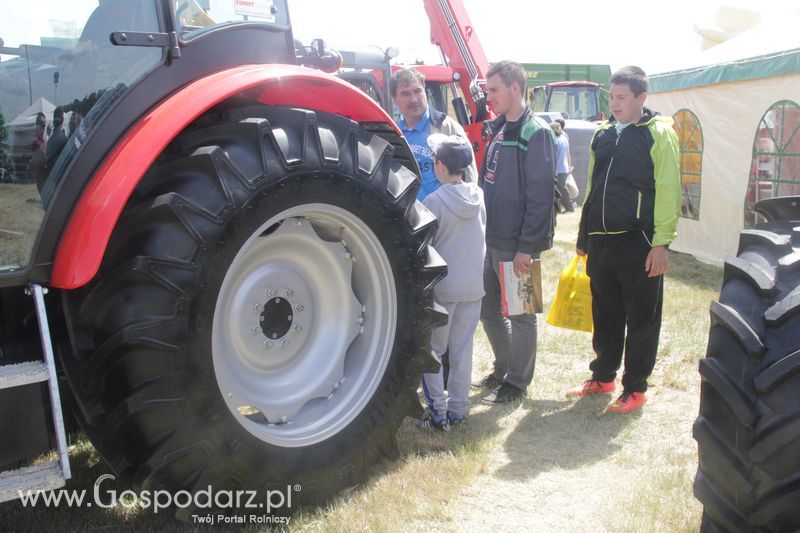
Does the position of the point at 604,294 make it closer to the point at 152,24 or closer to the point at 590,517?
the point at 590,517

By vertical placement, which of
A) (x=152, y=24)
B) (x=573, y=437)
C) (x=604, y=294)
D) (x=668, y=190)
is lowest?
(x=573, y=437)

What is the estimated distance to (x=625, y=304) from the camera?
151 inches

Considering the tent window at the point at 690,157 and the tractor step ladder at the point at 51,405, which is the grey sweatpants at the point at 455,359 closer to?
the tractor step ladder at the point at 51,405

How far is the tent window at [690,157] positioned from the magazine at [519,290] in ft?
16.1

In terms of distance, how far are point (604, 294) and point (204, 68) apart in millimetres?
2406

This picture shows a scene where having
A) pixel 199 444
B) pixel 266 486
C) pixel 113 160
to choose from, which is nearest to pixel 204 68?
pixel 113 160

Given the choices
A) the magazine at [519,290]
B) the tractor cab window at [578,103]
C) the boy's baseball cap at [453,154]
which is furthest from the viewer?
the tractor cab window at [578,103]

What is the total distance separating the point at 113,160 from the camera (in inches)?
86.0

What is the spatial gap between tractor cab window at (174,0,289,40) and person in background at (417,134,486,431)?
100 cm

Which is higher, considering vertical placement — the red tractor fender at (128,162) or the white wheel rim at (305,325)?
the red tractor fender at (128,162)

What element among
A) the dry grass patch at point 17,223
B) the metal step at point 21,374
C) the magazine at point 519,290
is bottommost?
the magazine at point 519,290

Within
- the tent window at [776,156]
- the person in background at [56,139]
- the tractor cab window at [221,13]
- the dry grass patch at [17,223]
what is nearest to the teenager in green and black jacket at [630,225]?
the tractor cab window at [221,13]

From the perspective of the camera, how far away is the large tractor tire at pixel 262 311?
2168 millimetres

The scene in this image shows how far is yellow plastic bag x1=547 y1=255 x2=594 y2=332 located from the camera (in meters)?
4.23
